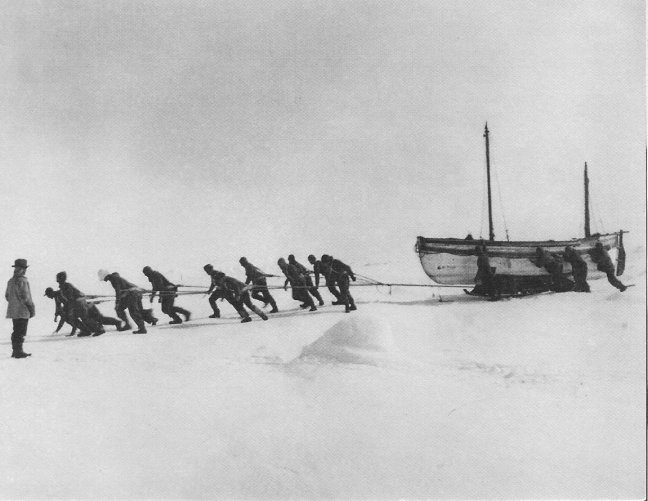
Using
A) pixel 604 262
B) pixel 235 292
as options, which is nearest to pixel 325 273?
pixel 235 292

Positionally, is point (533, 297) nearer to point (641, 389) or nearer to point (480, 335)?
point (480, 335)

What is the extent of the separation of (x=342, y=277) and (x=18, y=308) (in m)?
5.76

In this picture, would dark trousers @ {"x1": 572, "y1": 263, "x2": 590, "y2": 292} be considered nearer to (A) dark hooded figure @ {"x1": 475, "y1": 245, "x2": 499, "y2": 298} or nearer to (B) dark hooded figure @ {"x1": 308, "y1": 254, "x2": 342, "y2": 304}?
(A) dark hooded figure @ {"x1": 475, "y1": 245, "x2": 499, "y2": 298}

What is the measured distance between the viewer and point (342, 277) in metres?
11.6

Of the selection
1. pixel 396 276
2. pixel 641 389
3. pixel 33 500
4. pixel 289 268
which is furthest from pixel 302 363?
pixel 396 276

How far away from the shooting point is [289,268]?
1248cm

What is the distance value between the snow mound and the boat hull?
733cm

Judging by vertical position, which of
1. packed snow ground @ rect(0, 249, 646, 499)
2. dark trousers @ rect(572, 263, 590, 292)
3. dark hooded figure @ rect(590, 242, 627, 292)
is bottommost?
packed snow ground @ rect(0, 249, 646, 499)

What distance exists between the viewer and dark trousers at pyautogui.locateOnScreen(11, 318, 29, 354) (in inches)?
336

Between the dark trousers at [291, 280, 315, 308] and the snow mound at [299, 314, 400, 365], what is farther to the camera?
the dark trousers at [291, 280, 315, 308]

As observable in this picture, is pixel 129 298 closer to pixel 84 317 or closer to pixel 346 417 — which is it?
pixel 84 317

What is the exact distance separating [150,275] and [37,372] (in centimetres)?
436

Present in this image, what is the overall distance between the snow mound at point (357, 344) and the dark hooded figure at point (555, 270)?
6.14 metres

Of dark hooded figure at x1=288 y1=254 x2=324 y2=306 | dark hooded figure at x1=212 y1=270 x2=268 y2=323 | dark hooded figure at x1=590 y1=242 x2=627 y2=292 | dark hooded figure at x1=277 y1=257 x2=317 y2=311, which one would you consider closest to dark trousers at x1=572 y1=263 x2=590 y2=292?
dark hooded figure at x1=590 y1=242 x2=627 y2=292
